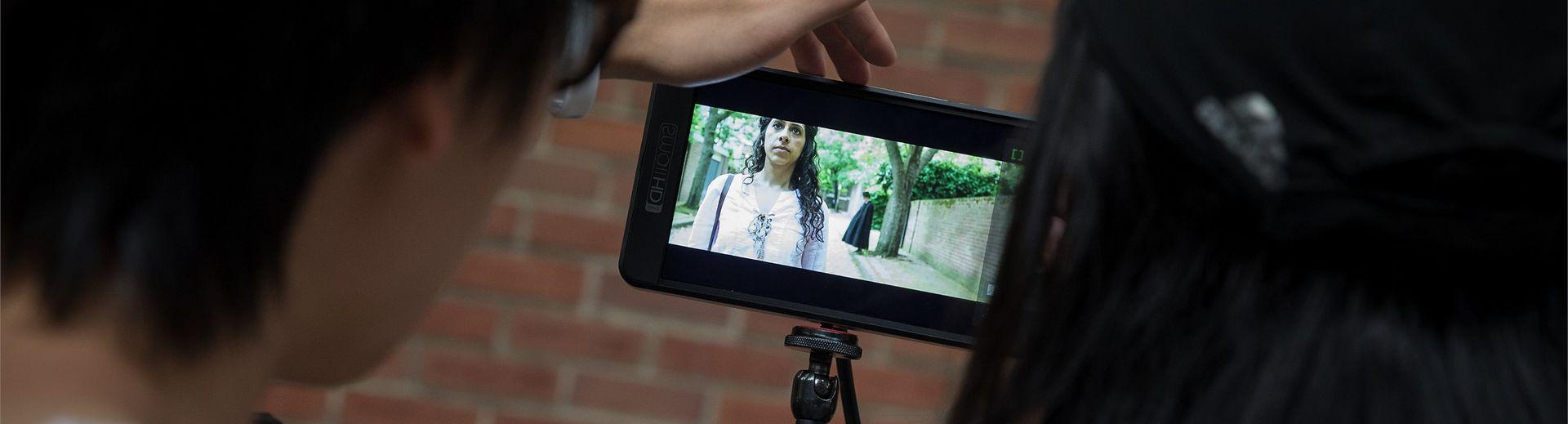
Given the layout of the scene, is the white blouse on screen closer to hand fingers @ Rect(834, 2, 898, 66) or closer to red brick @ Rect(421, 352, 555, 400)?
hand fingers @ Rect(834, 2, 898, 66)

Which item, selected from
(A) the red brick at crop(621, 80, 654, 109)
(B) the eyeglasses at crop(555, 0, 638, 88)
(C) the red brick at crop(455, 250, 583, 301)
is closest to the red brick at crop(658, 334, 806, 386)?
(C) the red brick at crop(455, 250, 583, 301)

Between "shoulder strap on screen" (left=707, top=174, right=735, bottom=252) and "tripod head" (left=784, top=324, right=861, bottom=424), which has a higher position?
"shoulder strap on screen" (left=707, top=174, right=735, bottom=252)

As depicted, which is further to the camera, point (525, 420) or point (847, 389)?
point (525, 420)

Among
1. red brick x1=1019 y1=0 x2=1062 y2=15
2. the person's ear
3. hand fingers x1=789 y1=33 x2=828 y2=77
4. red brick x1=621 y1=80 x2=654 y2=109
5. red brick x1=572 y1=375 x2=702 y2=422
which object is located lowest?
red brick x1=572 y1=375 x2=702 y2=422

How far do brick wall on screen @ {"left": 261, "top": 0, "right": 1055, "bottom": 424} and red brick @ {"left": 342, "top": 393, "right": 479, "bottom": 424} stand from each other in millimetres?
21

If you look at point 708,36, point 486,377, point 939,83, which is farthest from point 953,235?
point 486,377

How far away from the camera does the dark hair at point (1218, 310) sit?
34 centimetres

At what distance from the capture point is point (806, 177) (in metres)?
0.79

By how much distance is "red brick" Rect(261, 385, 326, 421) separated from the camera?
1.16 metres

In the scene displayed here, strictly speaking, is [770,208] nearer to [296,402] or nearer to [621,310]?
[621,310]

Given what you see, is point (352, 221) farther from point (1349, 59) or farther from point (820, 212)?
→ point (820, 212)

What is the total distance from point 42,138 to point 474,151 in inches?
5.3

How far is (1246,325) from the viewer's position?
0.36 m

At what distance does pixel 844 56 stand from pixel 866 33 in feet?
0.08
